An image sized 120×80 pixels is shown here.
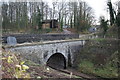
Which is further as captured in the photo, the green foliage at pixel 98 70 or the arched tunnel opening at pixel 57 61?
the arched tunnel opening at pixel 57 61

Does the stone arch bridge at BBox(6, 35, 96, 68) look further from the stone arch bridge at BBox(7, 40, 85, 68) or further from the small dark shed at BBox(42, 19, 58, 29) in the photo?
the small dark shed at BBox(42, 19, 58, 29)

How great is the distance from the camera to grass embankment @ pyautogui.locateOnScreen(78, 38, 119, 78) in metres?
12.3

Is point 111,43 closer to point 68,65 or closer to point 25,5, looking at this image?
point 68,65

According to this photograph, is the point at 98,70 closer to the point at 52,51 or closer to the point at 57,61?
the point at 52,51

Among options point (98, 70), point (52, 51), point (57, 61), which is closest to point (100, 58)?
point (98, 70)

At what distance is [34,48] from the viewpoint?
35.3 ft

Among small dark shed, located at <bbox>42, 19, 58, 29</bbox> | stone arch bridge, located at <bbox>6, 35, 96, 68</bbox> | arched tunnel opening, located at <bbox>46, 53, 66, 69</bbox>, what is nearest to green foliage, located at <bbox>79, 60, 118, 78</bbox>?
stone arch bridge, located at <bbox>6, 35, 96, 68</bbox>

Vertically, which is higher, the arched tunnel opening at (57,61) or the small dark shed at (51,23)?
the small dark shed at (51,23)

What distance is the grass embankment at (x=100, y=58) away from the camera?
12295 millimetres

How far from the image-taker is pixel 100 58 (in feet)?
46.9

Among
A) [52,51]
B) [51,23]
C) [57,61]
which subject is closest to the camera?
[52,51]

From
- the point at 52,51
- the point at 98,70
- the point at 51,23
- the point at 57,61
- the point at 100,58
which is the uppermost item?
the point at 51,23

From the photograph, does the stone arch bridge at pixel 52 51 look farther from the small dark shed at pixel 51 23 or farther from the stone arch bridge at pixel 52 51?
the small dark shed at pixel 51 23

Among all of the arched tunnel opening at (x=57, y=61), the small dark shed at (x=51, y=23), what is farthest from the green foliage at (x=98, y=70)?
the small dark shed at (x=51, y=23)
